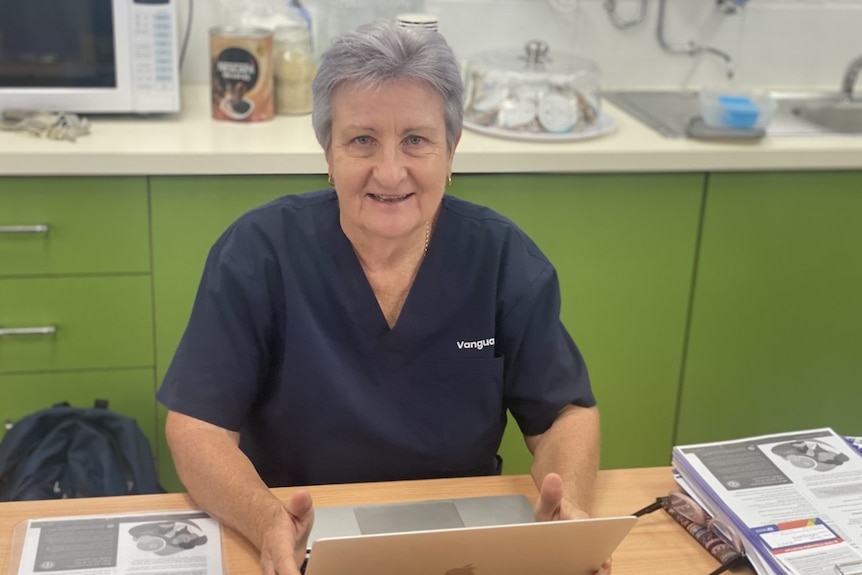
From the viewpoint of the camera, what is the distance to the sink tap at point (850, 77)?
2.71m

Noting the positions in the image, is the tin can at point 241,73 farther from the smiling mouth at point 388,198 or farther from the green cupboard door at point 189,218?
the smiling mouth at point 388,198

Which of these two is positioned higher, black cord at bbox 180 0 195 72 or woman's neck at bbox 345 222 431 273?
black cord at bbox 180 0 195 72

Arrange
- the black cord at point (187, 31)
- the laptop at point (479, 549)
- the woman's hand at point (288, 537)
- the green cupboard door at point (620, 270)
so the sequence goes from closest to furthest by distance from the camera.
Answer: the laptop at point (479, 549)
the woman's hand at point (288, 537)
the green cupboard door at point (620, 270)
the black cord at point (187, 31)

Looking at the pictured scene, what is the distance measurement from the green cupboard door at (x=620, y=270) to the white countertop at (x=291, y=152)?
0.15 feet

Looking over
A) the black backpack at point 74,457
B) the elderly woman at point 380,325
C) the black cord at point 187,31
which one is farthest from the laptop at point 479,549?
the black cord at point 187,31

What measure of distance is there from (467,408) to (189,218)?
2.94 feet

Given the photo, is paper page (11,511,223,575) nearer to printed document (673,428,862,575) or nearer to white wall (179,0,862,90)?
printed document (673,428,862,575)

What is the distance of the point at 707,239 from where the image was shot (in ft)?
7.66

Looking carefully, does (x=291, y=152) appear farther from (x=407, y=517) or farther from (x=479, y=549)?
(x=479, y=549)

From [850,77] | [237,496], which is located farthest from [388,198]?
[850,77]

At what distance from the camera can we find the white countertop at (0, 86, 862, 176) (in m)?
2.06

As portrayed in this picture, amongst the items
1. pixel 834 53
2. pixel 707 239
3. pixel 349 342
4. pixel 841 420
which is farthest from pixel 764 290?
pixel 349 342

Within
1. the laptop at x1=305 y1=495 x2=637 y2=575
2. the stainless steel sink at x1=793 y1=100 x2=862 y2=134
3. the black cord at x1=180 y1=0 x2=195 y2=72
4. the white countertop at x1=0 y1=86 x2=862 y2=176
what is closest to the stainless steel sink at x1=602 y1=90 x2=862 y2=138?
the stainless steel sink at x1=793 y1=100 x2=862 y2=134

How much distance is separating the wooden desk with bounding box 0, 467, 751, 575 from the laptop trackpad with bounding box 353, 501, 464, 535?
26 millimetres
